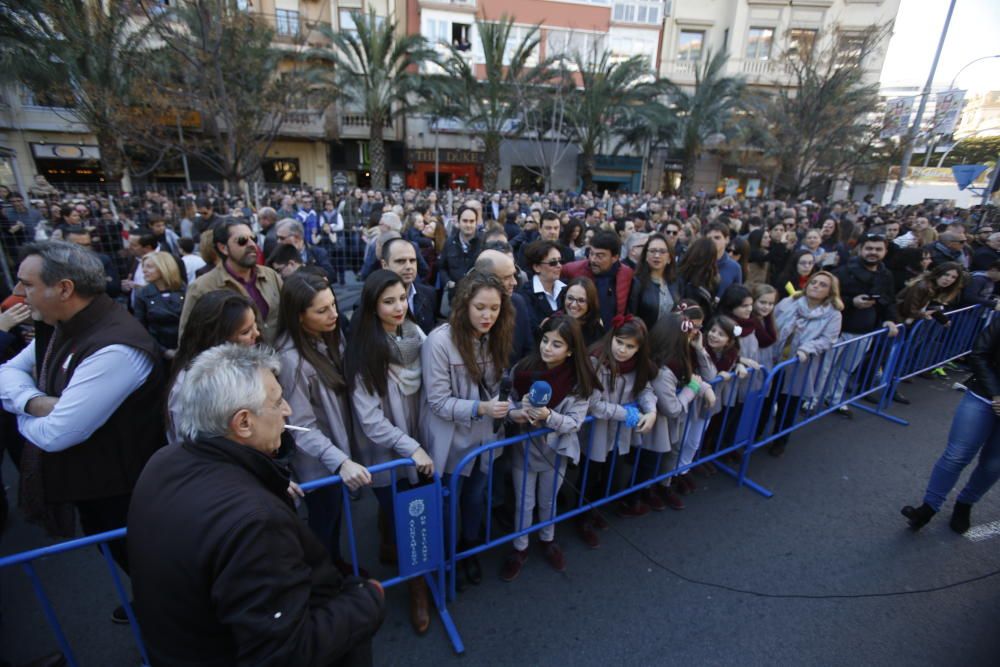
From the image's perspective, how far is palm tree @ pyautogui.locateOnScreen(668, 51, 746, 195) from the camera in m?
23.0

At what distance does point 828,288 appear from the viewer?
4367 millimetres

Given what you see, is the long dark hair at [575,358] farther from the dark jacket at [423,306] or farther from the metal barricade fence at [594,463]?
the dark jacket at [423,306]

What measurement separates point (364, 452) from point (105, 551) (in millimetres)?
1210

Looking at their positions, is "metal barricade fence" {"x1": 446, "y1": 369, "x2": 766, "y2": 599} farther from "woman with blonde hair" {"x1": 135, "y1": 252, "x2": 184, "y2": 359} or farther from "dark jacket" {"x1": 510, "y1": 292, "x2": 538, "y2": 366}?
"woman with blonde hair" {"x1": 135, "y1": 252, "x2": 184, "y2": 359}

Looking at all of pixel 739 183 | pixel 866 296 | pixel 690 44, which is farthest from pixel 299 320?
pixel 739 183

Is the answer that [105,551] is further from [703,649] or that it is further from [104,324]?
[703,649]

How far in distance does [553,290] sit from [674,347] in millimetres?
1214

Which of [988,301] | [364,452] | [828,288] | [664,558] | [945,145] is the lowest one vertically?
[664,558]

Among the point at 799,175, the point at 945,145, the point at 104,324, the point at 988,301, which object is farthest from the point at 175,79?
the point at 945,145

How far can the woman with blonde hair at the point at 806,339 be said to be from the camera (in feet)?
13.9

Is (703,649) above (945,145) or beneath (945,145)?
beneath

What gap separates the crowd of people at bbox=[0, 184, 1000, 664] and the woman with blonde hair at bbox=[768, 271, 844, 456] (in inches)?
0.8

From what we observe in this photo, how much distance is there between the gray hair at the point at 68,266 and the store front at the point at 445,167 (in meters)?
25.9

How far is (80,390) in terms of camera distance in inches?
78.0
